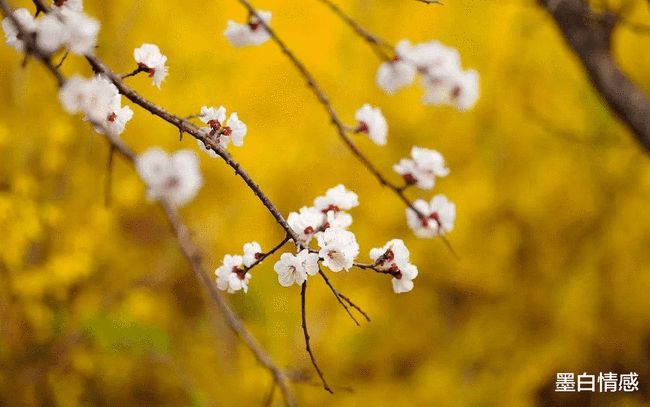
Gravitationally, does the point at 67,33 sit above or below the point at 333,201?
above

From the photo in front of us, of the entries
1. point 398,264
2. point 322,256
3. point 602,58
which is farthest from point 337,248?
point 602,58

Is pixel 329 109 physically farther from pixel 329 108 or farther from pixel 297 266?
pixel 297 266

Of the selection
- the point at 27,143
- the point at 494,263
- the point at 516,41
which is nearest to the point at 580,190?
the point at 494,263

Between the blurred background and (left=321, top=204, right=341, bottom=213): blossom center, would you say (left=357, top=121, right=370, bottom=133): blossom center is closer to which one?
(left=321, top=204, right=341, bottom=213): blossom center

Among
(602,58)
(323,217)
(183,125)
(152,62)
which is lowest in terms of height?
(323,217)

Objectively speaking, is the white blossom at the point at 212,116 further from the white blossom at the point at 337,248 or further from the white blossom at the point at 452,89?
the white blossom at the point at 452,89

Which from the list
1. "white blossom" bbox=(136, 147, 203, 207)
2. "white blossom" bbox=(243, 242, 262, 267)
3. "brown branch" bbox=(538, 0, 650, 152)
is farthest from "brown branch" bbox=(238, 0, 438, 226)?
"brown branch" bbox=(538, 0, 650, 152)
